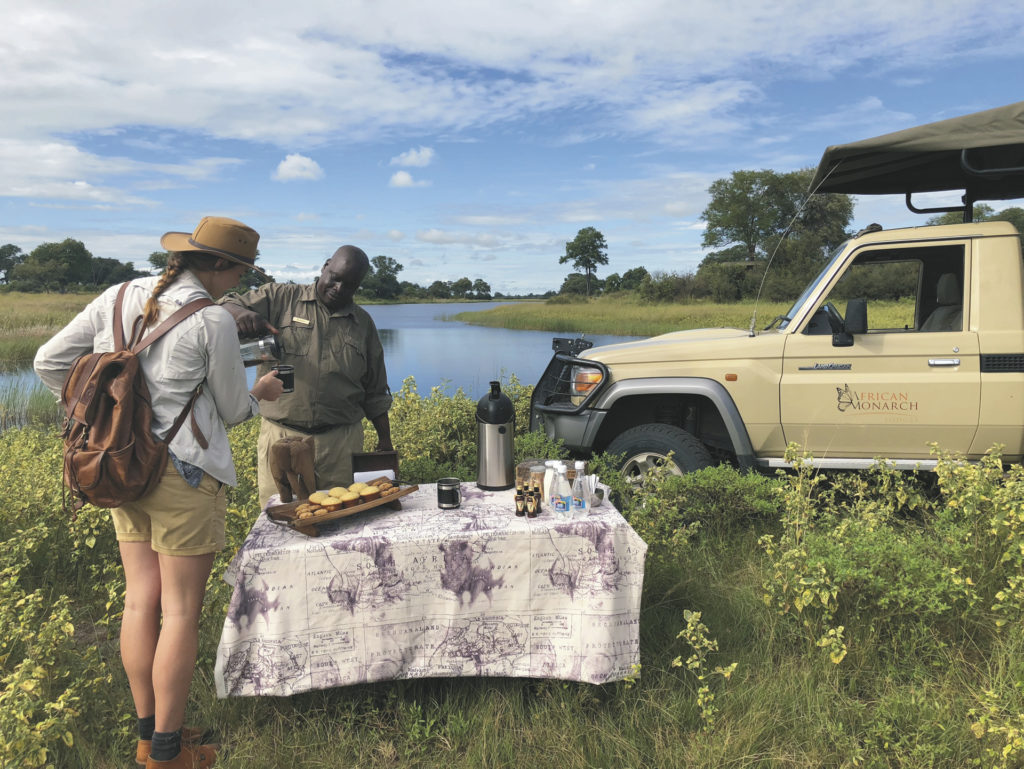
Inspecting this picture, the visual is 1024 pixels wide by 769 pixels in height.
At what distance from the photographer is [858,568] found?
2975mm

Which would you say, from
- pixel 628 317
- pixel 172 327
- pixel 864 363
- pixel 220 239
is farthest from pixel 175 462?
pixel 628 317

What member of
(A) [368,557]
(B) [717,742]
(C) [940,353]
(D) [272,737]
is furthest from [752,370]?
(D) [272,737]

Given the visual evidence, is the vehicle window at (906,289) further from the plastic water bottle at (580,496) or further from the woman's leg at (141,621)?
the woman's leg at (141,621)

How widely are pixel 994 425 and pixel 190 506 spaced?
4876mm

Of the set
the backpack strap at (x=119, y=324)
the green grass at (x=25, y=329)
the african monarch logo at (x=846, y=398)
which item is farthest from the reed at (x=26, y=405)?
the african monarch logo at (x=846, y=398)

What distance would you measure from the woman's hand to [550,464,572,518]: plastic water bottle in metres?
1.23

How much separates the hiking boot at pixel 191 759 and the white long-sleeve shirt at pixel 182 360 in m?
1.00

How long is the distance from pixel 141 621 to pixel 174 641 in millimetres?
155

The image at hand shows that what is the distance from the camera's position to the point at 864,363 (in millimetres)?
4633

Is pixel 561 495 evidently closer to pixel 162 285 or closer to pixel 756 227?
pixel 162 285

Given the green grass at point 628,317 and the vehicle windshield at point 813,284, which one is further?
the green grass at point 628,317

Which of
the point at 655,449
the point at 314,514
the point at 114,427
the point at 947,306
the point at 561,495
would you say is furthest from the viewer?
the point at 655,449

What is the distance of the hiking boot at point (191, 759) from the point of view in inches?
93.3

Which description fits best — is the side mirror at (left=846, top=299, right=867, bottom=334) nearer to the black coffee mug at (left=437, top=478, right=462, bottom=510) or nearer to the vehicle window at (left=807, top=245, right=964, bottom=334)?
the vehicle window at (left=807, top=245, right=964, bottom=334)
